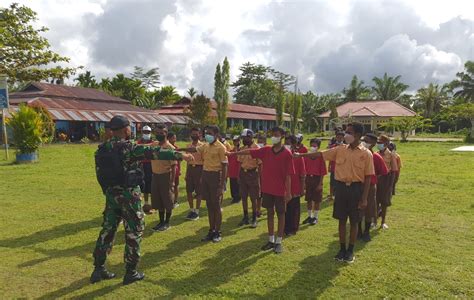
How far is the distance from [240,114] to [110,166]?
4274 cm

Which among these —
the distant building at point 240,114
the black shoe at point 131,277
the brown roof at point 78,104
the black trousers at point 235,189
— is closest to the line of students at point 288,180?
the black trousers at point 235,189

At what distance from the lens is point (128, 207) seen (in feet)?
14.6

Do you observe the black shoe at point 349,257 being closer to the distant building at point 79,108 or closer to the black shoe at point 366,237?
the black shoe at point 366,237

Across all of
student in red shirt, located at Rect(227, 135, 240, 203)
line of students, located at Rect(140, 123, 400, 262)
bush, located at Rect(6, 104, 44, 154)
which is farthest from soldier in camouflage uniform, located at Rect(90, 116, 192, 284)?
bush, located at Rect(6, 104, 44, 154)

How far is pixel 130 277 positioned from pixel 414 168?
13.9 m

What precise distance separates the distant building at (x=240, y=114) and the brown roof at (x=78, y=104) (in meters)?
3.60

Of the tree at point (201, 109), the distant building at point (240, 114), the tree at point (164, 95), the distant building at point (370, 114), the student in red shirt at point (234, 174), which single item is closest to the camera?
the student in red shirt at point (234, 174)

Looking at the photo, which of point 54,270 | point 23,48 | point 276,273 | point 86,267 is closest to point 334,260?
point 276,273

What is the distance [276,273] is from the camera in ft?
16.2

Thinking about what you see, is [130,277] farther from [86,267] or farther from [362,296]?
[362,296]

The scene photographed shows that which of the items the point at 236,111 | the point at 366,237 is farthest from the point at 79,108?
the point at 366,237

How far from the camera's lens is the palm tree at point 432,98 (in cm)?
5572

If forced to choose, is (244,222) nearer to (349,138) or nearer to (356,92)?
(349,138)

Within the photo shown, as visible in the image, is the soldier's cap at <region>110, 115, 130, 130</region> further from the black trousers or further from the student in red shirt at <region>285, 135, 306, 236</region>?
the black trousers
